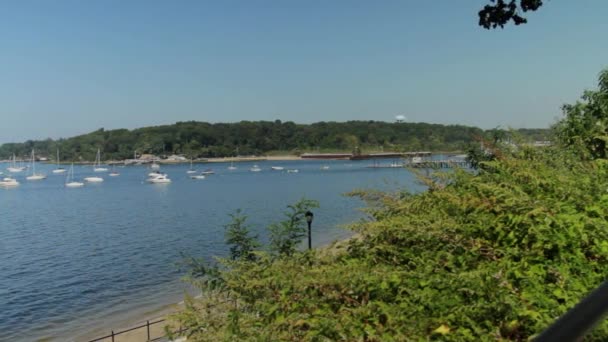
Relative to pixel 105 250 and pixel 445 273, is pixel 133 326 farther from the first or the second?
pixel 105 250

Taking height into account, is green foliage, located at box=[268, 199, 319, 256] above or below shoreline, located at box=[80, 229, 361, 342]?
above

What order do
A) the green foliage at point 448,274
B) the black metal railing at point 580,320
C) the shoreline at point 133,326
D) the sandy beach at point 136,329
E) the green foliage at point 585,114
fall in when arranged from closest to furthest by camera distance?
the black metal railing at point 580,320 < the green foliage at point 448,274 < the green foliage at point 585,114 < the sandy beach at point 136,329 < the shoreline at point 133,326

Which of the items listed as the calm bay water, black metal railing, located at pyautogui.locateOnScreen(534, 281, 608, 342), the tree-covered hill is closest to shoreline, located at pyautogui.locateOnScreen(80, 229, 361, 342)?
the calm bay water

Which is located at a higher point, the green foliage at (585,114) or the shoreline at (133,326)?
the green foliage at (585,114)

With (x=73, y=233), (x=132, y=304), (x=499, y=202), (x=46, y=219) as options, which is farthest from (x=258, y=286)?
(x=46, y=219)

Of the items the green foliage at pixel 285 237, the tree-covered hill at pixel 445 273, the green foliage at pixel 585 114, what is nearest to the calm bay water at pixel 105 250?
the green foliage at pixel 285 237

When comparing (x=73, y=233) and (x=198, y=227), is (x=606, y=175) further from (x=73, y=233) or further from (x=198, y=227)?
(x=73, y=233)

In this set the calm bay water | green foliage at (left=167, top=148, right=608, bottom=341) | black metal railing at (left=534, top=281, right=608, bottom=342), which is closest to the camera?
black metal railing at (left=534, top=281, right=608, bottom=342)

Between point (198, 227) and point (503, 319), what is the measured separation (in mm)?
41367

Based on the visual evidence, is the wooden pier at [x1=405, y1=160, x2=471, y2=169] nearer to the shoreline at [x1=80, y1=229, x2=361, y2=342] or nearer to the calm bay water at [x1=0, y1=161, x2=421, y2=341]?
the calm bay water at [x1=0, y1=161, x2=421, y2=341]

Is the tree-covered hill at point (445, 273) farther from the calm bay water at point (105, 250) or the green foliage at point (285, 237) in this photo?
the calm bay water at point (105, 250)

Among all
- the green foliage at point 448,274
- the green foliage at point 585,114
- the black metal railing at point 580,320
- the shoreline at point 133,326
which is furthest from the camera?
the shoreline at point 133,326

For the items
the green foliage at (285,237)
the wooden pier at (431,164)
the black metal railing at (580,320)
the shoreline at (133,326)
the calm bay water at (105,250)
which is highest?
the wooden pier at (431,164)

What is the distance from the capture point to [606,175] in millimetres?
4766
